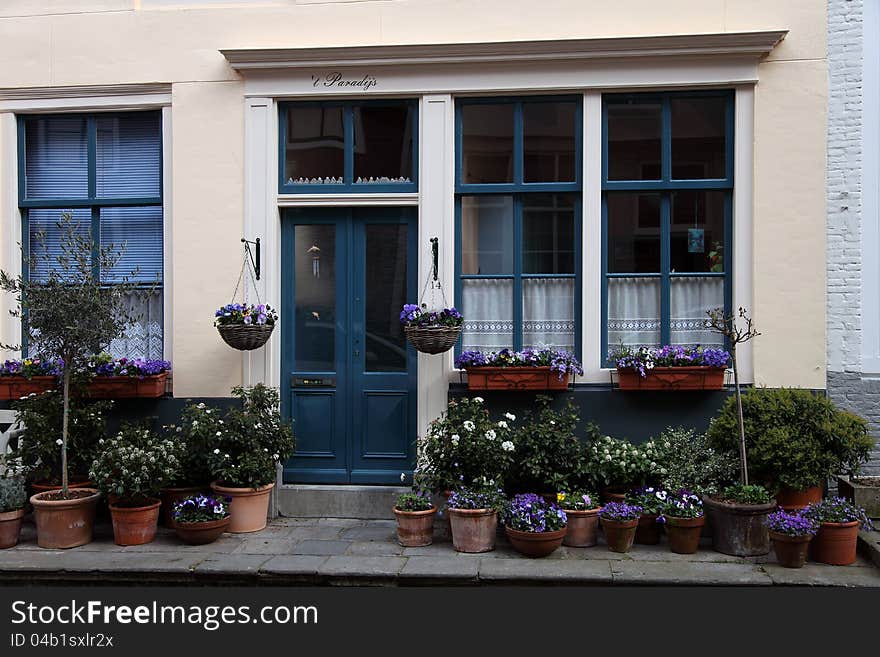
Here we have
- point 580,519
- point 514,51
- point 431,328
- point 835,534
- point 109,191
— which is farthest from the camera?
point 109,191

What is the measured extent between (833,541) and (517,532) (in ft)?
7.54

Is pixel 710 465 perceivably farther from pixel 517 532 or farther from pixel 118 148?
pixel 118 148

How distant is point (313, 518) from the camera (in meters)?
7.52

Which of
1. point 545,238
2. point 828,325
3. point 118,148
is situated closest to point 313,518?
point 545,238

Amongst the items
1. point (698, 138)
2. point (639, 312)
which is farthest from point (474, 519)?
Result: point (698, 138)

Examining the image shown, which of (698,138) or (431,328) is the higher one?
(698,138)

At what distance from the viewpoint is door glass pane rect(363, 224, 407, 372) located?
7.62 m

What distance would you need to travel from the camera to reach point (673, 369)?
7059 mm

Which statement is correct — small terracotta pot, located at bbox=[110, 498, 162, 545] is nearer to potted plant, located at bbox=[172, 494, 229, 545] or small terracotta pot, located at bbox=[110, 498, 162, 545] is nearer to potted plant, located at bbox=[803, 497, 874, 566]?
potted plant, located at bbox=[172, 494, 229, 545]

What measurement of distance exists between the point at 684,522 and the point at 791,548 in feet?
2.47

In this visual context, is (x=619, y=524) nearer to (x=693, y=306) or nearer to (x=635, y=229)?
(x=693, y=306)

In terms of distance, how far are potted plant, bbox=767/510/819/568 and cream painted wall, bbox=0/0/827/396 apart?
1.51m

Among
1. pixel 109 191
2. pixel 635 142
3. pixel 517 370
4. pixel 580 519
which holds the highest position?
pixel 635 142

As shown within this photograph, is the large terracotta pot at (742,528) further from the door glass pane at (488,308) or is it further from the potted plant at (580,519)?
the door glass pane at (488,308)
